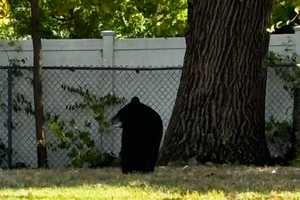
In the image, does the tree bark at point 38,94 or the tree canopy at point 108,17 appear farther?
the tree canopy at point 108,17

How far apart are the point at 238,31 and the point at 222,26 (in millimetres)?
232

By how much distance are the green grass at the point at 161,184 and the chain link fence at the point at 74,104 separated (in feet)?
8.81

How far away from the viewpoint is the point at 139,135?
934 centimetres

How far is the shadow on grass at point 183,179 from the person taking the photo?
8219 mm

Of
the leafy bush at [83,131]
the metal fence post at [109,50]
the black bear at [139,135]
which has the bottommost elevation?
the leafy bush at [83,131]

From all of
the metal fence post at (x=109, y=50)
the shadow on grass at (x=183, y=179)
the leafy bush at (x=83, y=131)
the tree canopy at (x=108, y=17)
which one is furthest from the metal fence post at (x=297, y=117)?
the tree canopy at (x=108, y=17)

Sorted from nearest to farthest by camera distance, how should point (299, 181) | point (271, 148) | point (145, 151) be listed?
point (299, 181) < point (145, 151) < point (271, 148)

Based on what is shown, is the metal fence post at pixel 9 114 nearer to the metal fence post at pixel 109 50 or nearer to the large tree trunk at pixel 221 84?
the metal fence post at pixel 109 50

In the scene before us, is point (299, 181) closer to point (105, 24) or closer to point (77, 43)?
point (77, 43)

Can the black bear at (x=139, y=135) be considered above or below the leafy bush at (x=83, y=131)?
above

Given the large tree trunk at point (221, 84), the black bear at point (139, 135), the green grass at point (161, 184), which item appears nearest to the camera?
the green grass at point (161, 184)

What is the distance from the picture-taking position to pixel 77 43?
42.8 feet

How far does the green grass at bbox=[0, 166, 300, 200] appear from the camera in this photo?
7.59m

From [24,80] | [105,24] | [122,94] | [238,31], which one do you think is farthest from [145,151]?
[105,24]
